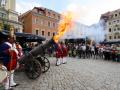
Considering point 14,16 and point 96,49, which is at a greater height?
point 14,16

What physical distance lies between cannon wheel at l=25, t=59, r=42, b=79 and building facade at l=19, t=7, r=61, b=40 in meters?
47.7

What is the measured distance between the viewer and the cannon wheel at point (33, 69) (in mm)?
10367

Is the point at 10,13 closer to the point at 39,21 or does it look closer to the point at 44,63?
the point at 39,21

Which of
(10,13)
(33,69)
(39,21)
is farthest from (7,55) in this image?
(39,21)

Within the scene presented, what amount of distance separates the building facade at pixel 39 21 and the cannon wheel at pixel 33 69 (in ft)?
156

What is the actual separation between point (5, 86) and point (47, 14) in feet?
184

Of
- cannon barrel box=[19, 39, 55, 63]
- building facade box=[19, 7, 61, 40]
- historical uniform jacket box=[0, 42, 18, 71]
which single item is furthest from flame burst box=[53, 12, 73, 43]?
building facade box=[19, 7, 61, 40]

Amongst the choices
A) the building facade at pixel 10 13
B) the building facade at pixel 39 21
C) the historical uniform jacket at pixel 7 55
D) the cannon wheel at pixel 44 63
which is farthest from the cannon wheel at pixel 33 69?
the building facade at pixel 39 21

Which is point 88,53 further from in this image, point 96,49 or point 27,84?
point 27,84

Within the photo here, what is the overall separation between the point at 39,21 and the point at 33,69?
50592 mm

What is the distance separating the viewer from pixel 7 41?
8.67m

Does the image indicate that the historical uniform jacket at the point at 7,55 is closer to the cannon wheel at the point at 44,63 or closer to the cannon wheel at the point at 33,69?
the cannon wheel at the point at 33,69

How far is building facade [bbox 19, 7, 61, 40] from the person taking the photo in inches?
2291

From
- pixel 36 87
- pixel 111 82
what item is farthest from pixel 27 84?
pixel 111 82
